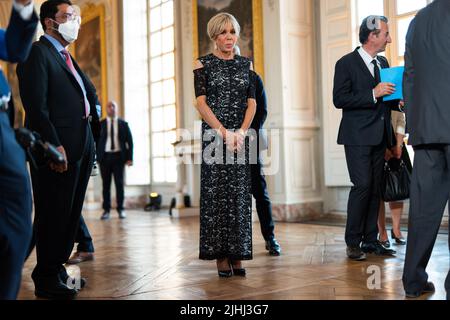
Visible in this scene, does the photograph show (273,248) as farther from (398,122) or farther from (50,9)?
(50,9)

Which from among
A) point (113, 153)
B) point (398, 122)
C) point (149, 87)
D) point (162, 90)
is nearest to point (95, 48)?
point (149, 87)

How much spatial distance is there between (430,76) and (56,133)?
180 cm

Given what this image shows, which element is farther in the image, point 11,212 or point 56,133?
point 56,133

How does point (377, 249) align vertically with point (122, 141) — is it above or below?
below

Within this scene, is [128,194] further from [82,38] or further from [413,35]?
[413,35]

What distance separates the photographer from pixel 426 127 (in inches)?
91.5

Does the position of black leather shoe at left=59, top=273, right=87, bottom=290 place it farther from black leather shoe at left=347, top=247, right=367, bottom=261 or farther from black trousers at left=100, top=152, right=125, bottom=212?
black trousers at left=100, top=152, right=125, bottom=212

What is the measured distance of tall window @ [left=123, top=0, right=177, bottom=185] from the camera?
962cm

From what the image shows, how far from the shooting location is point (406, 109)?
246 cm

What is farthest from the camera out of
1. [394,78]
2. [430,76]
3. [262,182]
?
[262,182]

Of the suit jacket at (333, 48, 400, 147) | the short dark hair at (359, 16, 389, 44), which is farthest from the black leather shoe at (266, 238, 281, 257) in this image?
the short dark hair at (359, 16, 389, 44)

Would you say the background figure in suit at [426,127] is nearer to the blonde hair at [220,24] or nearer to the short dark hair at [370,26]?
the blonde hair at [220,24]

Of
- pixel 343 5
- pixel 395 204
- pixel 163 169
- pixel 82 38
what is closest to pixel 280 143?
pixel 343 5
